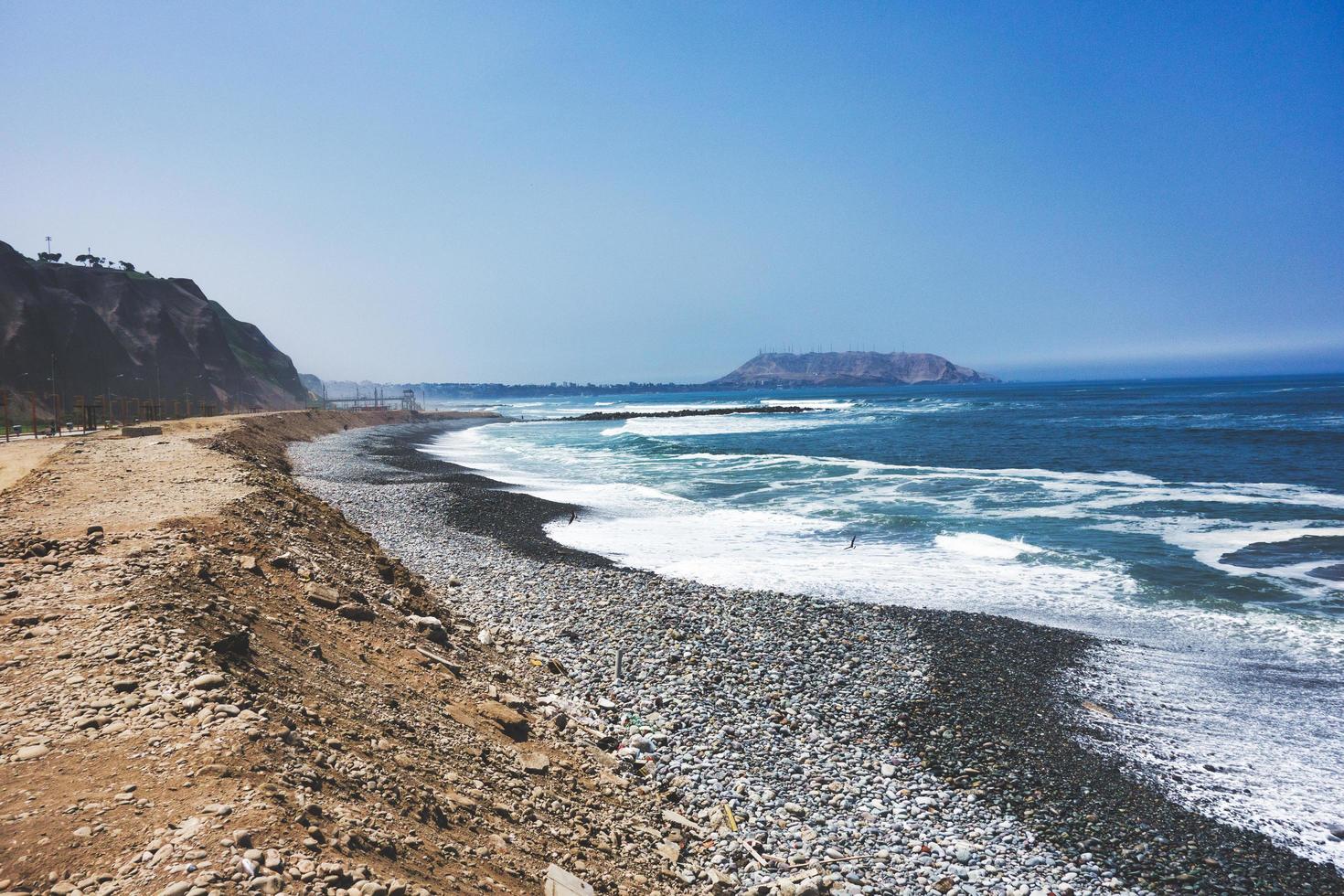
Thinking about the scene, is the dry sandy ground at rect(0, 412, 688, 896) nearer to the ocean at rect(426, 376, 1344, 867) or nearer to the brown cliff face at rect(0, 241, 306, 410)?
the ocean at rect(426, 376, 1344, 867)

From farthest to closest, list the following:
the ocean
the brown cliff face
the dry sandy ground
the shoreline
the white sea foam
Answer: the brown cliff face < the white sea foam < the ocean < the shoreline < the dry sandy ground

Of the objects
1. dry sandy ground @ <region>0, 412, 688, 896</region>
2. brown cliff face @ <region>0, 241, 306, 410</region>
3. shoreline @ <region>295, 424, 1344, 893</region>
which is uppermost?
brown cliff face @ <region>0, 241, 306, 410</region>

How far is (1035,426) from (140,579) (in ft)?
217

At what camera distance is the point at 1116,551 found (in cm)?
1823

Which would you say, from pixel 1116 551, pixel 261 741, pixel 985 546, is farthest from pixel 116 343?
pixel 1116 551

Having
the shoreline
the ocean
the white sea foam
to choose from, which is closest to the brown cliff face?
the ocean

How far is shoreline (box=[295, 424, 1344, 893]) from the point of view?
249 inches

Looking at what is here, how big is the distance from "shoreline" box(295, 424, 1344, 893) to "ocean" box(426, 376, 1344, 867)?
2.26 feet

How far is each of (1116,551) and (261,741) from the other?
20247mm

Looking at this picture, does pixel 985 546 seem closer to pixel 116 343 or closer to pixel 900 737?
pixel 900 737

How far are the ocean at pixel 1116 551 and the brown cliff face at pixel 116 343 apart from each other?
150 ft

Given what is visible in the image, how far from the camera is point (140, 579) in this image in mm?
7352

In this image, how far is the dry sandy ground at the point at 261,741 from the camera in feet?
12.4

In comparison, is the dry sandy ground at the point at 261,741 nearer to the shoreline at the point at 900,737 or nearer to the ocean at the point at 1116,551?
the shoreline at the point at 900,737
